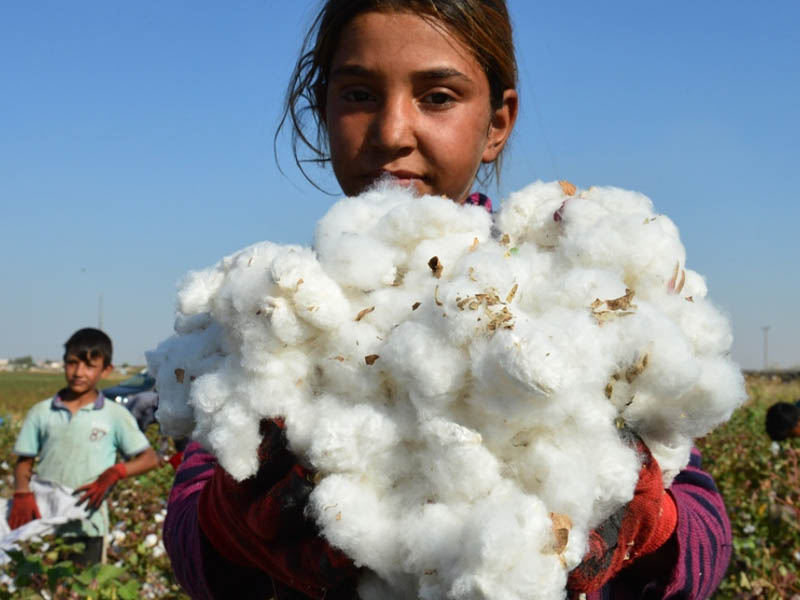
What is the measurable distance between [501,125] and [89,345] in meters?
4.73

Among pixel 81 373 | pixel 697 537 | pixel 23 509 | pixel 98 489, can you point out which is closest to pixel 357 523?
pixel 697 537

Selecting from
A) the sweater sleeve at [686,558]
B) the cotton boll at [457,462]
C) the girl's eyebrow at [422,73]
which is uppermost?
the girl's eyebrow at [422,73]

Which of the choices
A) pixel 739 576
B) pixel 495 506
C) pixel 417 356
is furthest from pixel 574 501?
pixel 739 576

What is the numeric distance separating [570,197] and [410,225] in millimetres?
223

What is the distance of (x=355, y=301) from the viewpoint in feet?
3.17

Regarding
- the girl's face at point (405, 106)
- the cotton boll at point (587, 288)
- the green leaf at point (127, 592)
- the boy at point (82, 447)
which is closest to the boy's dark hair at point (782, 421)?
the boy at point (82, 447)

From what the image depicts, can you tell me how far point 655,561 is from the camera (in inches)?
45.4

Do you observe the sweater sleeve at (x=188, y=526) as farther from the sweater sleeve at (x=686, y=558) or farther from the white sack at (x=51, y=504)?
the white sack at (x=51, y=504)

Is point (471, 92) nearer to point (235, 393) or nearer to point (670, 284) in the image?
point (670, 284)

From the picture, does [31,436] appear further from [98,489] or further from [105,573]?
[105,573]

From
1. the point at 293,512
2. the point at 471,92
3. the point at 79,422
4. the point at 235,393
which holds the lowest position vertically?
the point at 79,422

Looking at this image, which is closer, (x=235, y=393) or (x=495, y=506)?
(x=495, y=506)

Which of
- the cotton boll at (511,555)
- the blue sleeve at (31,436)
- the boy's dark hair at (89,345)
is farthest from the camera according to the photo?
the boy's dark hair at (89,345)

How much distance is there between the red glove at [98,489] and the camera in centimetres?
488
